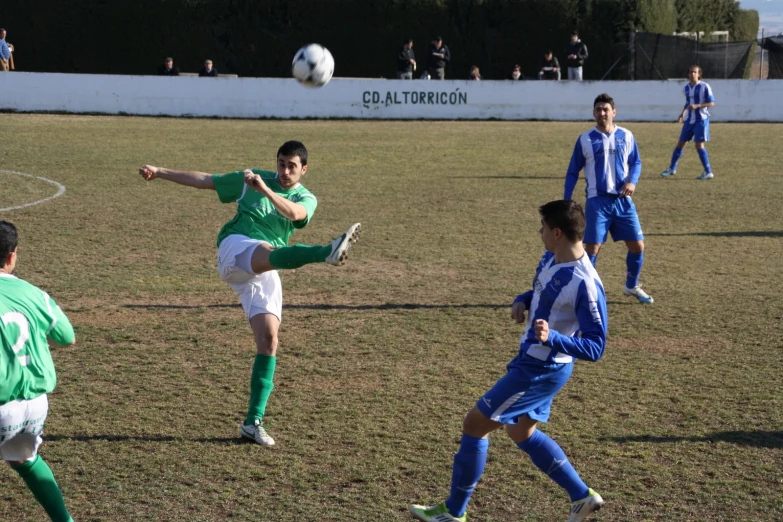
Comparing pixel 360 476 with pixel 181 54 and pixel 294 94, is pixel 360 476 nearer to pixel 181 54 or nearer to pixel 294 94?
pixel 294 94

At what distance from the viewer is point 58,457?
659cm

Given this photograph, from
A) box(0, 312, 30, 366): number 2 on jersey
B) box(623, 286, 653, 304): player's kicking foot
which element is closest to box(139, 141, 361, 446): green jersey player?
box(0, 312, 30, 366): number 2 on jersey

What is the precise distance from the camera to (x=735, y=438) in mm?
7062

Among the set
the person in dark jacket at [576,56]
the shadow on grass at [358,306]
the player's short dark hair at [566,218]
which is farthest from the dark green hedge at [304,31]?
the player's short dark hair at [566,218]

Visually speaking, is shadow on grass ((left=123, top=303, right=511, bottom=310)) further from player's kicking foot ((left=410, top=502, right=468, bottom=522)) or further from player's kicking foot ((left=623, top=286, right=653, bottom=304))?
player's kicking foot ((left=410, top=502, right=468, bottom=522))

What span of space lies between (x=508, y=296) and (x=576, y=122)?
2170 cm

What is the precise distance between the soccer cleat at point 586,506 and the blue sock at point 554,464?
25mm

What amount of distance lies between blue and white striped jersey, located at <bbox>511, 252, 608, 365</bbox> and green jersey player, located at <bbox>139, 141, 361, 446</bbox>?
1.91 m

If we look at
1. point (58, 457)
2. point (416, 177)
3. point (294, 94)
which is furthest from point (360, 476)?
point (294, 94)

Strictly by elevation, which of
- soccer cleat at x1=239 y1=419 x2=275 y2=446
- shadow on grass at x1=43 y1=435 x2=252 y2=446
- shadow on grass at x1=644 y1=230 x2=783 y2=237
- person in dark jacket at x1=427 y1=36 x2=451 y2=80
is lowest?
shadow on grass at x1=43 y1=435 x2=252 y2=446

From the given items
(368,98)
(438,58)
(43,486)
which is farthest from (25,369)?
(438,58)

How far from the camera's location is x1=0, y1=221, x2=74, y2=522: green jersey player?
485 cm

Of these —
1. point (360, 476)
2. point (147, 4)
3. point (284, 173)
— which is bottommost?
point (360, 476)

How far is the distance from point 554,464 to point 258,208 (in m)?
3.08
